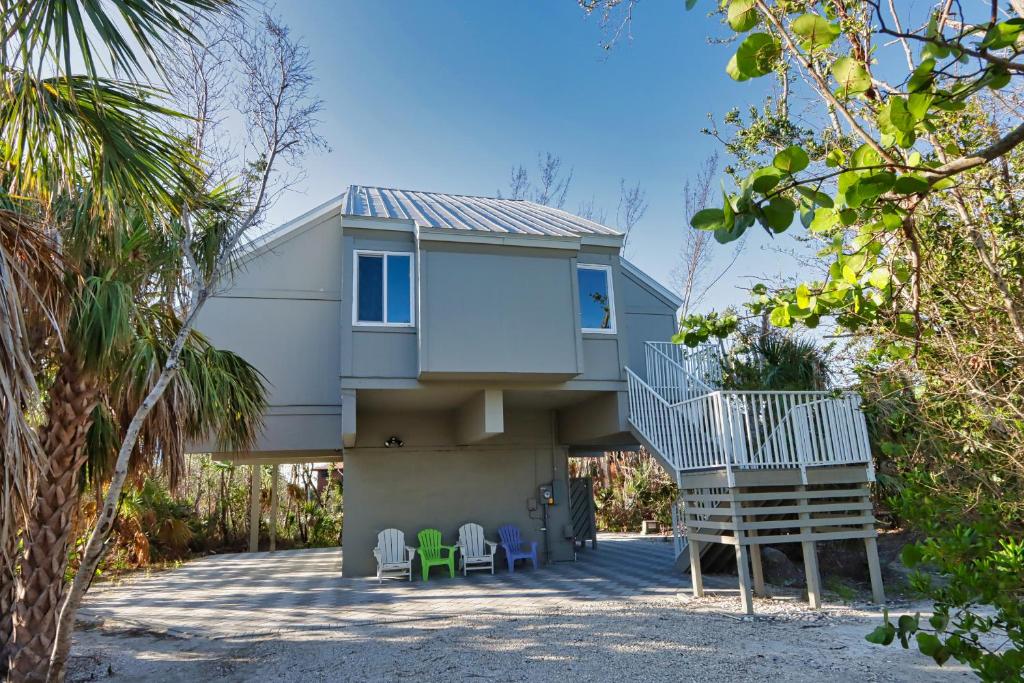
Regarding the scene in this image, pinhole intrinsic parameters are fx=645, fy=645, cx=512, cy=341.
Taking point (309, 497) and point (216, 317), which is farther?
point (309, 497)

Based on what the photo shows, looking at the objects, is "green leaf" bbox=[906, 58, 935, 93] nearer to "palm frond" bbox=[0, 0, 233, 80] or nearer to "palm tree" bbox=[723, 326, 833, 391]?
"palm frond" bbox=[0, 0, 233, 80]

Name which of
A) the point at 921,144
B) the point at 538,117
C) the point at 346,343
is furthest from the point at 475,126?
the point at 921,144

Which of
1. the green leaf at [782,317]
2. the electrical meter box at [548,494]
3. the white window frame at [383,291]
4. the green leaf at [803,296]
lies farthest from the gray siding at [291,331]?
the green leaf at [803,296]

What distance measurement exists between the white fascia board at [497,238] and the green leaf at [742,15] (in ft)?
28.2

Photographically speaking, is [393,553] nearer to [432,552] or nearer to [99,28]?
[432,552]

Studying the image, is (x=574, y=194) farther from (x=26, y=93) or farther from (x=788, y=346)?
(x=26, y=93)

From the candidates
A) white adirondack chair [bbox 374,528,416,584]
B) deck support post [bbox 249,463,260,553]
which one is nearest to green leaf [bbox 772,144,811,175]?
white adirondack chair [bbox 374,528,416,584]

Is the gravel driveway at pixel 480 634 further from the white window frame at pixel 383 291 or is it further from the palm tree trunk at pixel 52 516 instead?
the white window frame at pixel 383 291

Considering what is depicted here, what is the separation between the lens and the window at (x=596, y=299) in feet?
38.5

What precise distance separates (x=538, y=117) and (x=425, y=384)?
9463 millimetres

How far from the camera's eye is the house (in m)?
10.5

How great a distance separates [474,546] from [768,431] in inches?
244

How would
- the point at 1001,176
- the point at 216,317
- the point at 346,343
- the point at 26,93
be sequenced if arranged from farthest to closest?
the point at 216,317 → the point at 346,343 → the point at 1001,176 → the point at 26,93

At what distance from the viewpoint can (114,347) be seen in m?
5.28
